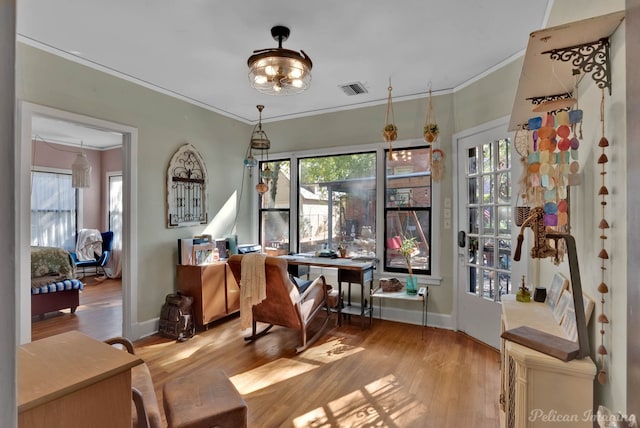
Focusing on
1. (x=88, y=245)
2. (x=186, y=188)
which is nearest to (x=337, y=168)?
(x=186, y=188)

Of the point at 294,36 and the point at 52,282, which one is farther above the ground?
the point at 294,36

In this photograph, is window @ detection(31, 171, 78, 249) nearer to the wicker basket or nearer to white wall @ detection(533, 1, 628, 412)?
the wicker basket

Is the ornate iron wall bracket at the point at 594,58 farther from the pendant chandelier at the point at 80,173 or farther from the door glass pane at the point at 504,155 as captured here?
the pendant chandelier at the point at 80,173

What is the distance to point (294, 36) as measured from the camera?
2.63 m

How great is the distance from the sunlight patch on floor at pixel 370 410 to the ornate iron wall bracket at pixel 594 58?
6.80 feet

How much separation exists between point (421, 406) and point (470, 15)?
282 centimetres

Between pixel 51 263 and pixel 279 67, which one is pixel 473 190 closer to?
pixel 279 67

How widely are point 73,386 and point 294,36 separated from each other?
8.68ft

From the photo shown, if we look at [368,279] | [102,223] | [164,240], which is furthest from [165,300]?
[102,223]

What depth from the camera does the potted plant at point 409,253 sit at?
3598 millimetres

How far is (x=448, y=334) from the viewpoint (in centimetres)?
354

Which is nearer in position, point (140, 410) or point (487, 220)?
point (140, 410)

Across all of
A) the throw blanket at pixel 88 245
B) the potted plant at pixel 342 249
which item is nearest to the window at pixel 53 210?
the throw blanket at pixel 88 245

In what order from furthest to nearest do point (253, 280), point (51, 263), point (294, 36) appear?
point (51, 263) < point (253, 280) < point (294, 36)
